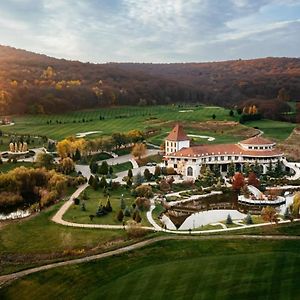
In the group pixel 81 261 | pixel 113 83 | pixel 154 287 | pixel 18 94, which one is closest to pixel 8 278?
pixel 81 261

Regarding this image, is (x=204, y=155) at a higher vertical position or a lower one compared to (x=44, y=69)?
lower

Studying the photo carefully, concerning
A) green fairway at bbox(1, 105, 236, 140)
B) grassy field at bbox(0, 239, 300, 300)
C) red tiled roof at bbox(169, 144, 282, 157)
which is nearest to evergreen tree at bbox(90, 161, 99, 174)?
red tiled roof at bbox(169, 144, 282, 157)

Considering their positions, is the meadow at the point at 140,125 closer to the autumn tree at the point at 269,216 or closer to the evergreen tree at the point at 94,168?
the evergreen tree at the point at 94,168

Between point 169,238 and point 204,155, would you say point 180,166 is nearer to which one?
point 204,155

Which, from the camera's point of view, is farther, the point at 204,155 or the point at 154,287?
the point at 204,155

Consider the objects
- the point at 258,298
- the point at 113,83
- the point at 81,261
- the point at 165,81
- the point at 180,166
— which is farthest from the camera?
the point at 165,81

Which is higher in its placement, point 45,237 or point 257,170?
point 257,170

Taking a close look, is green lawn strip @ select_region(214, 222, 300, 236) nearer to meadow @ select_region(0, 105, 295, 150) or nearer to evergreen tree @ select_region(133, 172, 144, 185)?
evergreen tree @ select_region(133, 172, 144, 185)

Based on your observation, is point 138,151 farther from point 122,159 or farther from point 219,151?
point 219,151

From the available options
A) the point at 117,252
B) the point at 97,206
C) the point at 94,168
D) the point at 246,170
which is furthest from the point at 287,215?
the point at 94,168
